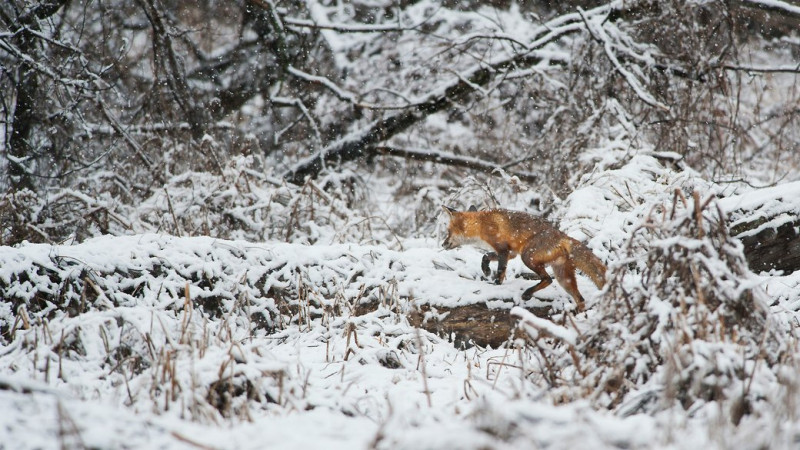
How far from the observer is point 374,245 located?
660 cm

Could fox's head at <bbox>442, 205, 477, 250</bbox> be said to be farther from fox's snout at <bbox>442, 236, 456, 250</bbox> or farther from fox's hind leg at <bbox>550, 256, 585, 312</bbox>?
fox's hind leg at <bbox>550, 256, 585, 312</bbox>

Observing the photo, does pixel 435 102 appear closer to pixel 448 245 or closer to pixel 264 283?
pixel 448 245

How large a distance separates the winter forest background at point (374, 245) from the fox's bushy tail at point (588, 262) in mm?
362

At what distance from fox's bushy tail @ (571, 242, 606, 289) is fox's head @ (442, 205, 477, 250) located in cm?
136

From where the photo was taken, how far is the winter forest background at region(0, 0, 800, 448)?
104 inches

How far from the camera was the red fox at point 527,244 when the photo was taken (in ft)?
16.3

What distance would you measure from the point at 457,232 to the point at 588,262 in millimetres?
1636

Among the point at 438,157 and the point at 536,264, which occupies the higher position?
the point at 438,157

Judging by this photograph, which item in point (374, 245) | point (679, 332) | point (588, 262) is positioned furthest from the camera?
point (374, 245)

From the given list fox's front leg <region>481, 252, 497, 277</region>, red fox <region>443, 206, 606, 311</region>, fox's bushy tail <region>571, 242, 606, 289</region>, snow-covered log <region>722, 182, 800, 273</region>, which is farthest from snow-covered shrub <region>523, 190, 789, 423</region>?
fox's front leg <region>481, 252, 497, 277</region>

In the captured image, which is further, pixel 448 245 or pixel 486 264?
pixel 448 245

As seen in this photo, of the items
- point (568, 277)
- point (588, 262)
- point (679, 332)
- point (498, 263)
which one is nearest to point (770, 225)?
point (588, 262)

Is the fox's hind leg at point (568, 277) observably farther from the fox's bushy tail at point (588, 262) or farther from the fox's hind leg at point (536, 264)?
the fox's hind leg at point (536, 264)


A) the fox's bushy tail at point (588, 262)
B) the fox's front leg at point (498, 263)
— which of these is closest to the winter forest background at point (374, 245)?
the fox's front leg at point (498, 263)
